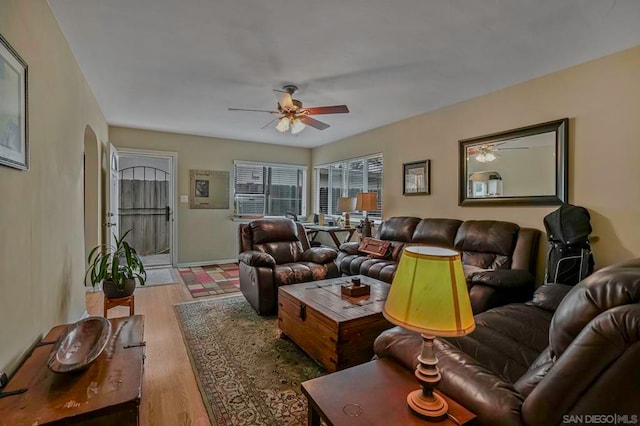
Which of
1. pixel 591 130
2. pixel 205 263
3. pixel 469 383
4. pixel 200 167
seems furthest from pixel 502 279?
pixel 200 167

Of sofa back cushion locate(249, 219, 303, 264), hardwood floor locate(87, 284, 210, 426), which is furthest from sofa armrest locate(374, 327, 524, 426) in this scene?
sofa back cushion locate(249, 219, 303, 264)

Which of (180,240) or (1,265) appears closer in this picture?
(1,265)

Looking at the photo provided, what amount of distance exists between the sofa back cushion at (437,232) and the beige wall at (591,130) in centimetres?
27

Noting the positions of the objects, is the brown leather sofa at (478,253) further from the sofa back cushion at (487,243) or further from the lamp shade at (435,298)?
the lamp shade at (435,298)

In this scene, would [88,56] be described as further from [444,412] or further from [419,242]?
[419,242]

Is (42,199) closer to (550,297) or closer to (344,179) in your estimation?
(550,297)

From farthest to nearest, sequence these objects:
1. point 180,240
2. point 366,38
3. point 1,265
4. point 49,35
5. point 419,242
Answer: point 180,240 → point 419,242 → point 366,38 → point 49,35 → point 1,265

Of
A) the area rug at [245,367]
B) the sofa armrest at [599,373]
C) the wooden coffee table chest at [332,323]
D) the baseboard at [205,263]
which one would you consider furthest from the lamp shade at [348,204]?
the sofa armrest at [599,373]

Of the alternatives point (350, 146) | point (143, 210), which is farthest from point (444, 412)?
point (143, 210)

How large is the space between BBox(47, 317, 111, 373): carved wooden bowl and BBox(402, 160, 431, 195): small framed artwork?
3.91 m

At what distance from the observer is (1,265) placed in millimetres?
1442

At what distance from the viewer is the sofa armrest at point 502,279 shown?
2.55 m

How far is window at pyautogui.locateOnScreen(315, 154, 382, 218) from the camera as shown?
548 cm

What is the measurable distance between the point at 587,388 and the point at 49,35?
327cm
